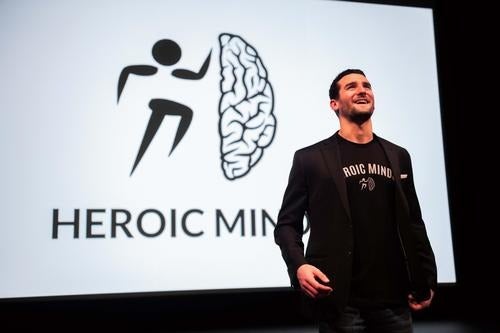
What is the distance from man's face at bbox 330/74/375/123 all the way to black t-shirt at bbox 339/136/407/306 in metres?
0.10

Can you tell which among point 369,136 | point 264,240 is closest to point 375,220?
point 369,136

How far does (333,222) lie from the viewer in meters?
1.51

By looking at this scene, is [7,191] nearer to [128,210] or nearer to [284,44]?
[128,210]

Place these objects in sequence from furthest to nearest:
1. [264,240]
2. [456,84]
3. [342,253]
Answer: [456,84] → [264,240] → [342,253]

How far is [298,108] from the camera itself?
3236mm

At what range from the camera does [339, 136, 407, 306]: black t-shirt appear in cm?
146

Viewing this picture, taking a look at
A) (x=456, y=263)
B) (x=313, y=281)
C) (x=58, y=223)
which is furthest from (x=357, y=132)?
(x=456, y=263)

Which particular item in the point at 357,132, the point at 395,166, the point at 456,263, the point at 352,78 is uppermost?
the point at 352,78

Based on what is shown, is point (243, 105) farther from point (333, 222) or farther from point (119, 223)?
point (333, 222)

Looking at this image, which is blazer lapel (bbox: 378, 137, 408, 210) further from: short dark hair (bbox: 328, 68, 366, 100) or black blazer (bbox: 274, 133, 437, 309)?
short dark hair (bbox: 328, 68, 366, 100)

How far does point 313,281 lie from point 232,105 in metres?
1.97

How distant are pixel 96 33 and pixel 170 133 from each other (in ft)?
2.32

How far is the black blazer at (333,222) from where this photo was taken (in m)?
1.47

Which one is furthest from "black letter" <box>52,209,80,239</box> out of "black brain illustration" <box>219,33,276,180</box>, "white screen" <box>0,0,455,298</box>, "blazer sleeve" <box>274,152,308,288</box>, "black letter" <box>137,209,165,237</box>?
"blazer sleeve" <box>274,152,308,288</box>
